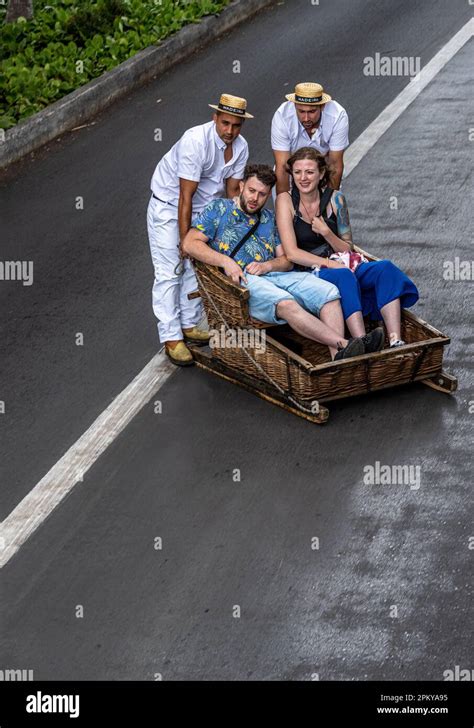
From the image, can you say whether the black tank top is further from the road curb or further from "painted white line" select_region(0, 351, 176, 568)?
the road curb

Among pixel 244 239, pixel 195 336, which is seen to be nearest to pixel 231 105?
pixel 244 239

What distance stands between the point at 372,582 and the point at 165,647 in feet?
4.04

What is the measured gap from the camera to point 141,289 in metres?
11.3

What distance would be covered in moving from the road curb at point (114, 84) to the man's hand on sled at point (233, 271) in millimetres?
5858

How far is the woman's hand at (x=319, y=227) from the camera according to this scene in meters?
9.68

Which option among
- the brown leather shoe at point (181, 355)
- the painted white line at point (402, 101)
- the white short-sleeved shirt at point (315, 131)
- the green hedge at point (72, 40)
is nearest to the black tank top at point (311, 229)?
the white short-sleeved shirt at point (315, 131)

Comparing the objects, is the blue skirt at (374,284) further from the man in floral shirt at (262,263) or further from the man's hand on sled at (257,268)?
the man's hand on sled at (257,268)

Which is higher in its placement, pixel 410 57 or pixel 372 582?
pixel 410 57

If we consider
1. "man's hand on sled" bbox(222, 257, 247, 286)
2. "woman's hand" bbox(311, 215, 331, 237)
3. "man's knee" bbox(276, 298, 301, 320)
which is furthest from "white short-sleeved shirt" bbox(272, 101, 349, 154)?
"man's knee" bbox(276, 298, 301, 320)

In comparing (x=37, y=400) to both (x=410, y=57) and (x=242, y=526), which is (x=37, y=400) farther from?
(x=410, y=57)

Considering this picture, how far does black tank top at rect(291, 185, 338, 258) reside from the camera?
973 centimetres

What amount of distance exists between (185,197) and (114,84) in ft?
23.6

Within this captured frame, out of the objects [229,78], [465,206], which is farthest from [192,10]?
[465,206]

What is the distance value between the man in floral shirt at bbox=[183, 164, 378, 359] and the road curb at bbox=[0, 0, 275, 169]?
5.55 m
